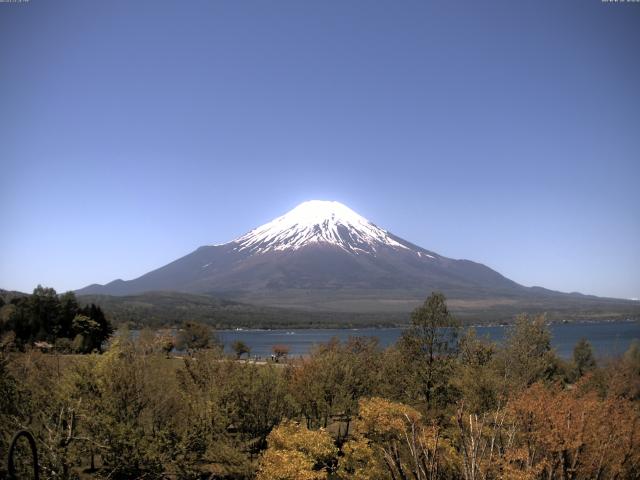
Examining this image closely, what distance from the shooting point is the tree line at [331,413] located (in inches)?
663

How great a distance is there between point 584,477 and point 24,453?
807 inches

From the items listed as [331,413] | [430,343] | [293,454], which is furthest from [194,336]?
[293,454]

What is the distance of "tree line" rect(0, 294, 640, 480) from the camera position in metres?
16.8

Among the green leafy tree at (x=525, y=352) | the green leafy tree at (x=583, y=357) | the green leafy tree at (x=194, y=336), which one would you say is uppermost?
the green leafy tree at (x=525, y=352)

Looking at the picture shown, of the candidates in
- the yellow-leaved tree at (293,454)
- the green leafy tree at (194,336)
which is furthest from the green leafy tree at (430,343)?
→ the green leafy tree at (194,336)

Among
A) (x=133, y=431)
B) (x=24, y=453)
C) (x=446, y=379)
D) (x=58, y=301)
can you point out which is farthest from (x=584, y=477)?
(x=58, y=301)

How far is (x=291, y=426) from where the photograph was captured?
19.8m

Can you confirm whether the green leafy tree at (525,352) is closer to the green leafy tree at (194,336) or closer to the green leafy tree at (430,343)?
the green leafy tree at (430,343)

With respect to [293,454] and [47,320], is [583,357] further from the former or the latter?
[47,320]

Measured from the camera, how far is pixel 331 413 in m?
30.9

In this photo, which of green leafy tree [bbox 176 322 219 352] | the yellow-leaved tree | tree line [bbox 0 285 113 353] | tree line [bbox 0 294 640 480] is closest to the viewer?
the yellow-leaved tree

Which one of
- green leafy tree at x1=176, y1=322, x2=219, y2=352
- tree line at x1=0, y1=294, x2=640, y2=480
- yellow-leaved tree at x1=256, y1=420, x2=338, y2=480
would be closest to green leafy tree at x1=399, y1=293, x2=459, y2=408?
tree line at x1=0, y1=294, x2=640, y2=480

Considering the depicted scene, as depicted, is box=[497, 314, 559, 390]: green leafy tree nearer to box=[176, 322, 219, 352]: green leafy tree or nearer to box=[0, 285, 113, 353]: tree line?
box=[176, 322, 219, 352]: green leafy tree

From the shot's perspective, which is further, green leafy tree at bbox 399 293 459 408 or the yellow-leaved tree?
green leafy tree at bbox 399 293 459 408
